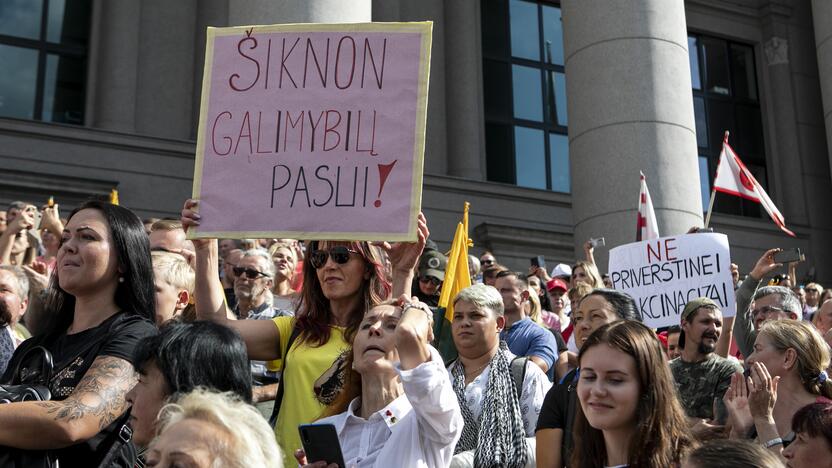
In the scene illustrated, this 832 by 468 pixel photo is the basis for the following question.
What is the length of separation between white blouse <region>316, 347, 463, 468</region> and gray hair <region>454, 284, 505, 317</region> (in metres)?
1.67

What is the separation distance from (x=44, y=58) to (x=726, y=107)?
45.9ft

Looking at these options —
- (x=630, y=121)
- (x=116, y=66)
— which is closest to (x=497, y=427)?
(x=630, y=121)

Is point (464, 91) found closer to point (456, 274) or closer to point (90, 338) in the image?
point (456, 274)

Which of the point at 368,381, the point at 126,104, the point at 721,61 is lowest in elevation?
the point at 368,381

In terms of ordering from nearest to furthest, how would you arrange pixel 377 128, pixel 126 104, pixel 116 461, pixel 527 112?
1. pixel 116 461
2. pixel 377 128
3. pixel 126 104
4. pixel 527 112

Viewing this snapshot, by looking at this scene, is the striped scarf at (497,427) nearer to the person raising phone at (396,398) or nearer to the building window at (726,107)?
the person raising phone at (396,398)

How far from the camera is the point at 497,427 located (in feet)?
16.4

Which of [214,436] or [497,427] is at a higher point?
[497,427]

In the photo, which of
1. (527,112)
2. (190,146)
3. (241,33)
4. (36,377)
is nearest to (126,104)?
(190,146)

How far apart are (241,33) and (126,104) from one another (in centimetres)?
1238

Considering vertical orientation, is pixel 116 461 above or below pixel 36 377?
below

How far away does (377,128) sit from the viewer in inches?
182

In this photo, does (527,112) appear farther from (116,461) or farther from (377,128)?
(116,461)

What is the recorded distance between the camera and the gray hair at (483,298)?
18.1 feet
